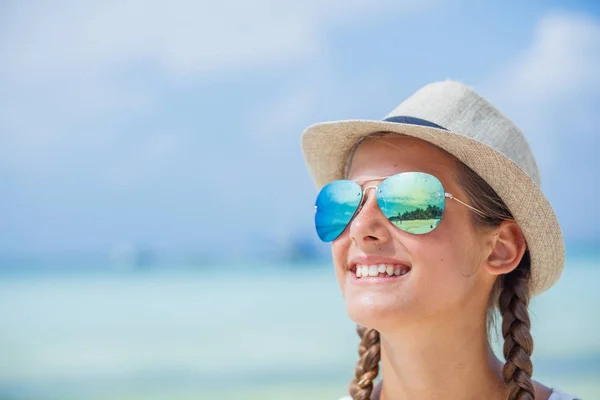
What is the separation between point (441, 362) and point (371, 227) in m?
0.57

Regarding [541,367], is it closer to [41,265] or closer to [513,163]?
[513,163]

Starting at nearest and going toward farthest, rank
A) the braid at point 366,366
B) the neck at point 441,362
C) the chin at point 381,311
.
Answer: the chin at point 381,311
the neck at point 441,362
the braid at point 366,366

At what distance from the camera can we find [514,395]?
8.61ft

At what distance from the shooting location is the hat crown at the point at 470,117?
2627 millimetres

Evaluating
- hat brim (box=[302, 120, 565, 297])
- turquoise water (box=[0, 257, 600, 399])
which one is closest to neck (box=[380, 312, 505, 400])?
hat brim (box=[302, 120, 565, 297])

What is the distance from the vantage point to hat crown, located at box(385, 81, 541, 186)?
263 centimetres

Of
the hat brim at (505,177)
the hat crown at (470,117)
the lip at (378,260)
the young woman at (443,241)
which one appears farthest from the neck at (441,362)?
the hat crown at (470,117)

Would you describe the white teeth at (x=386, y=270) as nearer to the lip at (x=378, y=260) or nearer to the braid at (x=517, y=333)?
the lip at (x=378, y=260)

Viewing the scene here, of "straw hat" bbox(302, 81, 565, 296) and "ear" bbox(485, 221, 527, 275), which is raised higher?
"straw hat" bbox(302, 81, 565, 296)

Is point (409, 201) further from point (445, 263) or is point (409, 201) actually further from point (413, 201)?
point (445, 263)

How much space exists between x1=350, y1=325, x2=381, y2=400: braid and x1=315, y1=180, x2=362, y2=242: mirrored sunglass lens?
61 centimetres

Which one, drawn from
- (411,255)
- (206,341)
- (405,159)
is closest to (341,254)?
(411,255)

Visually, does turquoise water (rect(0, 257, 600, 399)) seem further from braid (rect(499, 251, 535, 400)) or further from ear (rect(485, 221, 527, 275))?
ear (rect(485, 221, 527, 275))

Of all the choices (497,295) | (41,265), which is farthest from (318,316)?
(41,265)
